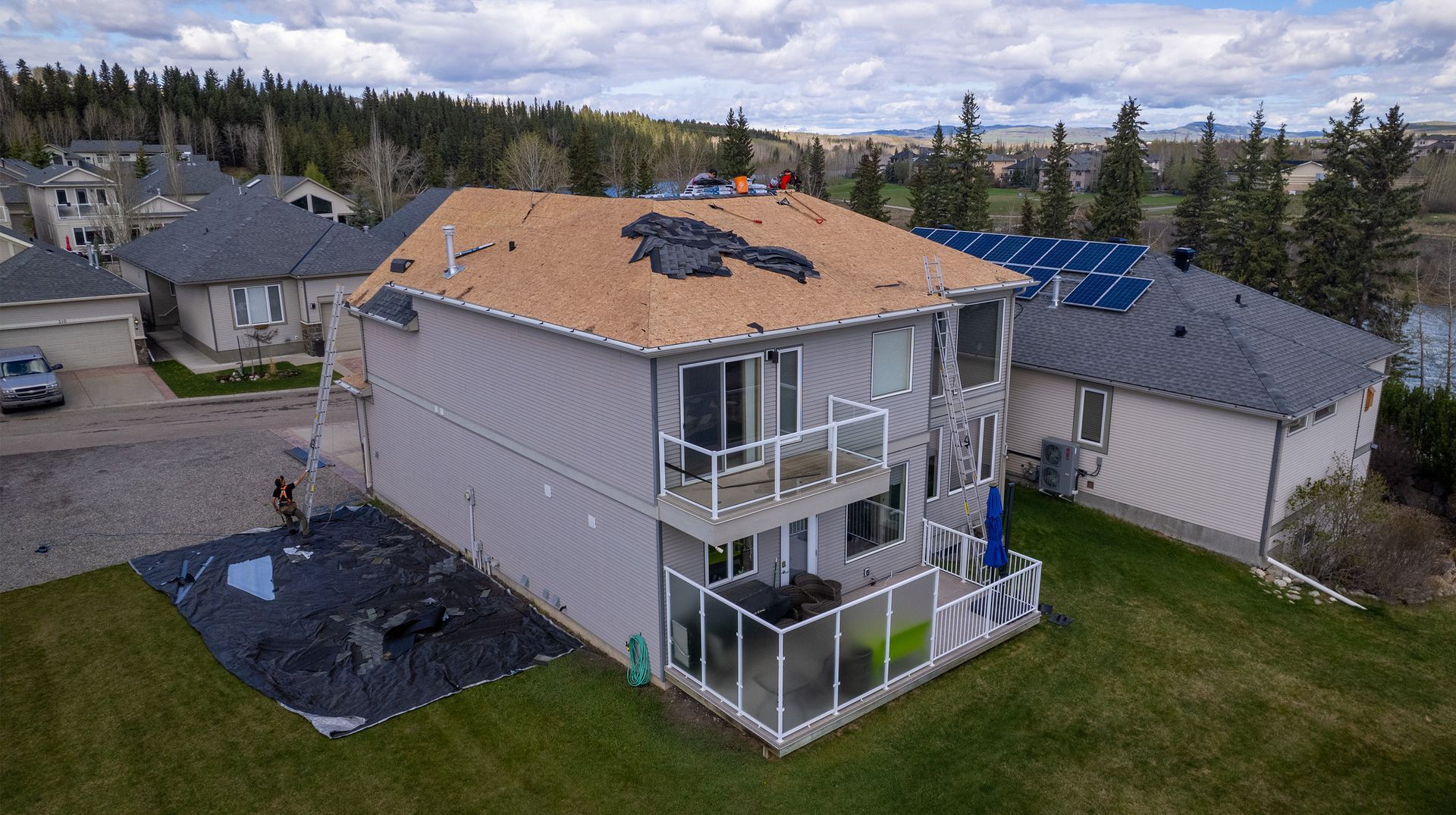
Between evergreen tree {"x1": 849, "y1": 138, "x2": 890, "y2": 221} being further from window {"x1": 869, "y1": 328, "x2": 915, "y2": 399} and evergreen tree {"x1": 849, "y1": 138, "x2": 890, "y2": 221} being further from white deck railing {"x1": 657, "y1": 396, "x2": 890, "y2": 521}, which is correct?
white deck railing {"x1": 657, "y1": 396, "x2": 890, "y2": 521}

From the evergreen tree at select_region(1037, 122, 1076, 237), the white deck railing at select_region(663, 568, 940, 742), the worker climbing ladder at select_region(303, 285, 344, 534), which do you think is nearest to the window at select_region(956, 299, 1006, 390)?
the white deck railing at select_region(663, 568, 940, 742)

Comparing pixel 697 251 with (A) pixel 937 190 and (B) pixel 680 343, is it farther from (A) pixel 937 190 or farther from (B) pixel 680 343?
(A) pixel 937 190

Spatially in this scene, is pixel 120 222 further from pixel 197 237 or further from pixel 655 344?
pixel 655 344

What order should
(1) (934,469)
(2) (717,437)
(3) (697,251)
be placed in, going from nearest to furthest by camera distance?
(2) (717,437) → (3) (697,251) → (1) (934,469)

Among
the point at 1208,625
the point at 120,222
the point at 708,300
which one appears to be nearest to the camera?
the point at 708,300

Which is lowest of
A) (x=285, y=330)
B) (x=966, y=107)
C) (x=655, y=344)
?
(x=285, y=330)

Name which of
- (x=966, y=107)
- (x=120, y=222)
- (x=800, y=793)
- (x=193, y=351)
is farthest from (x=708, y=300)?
(x=120, y=222)

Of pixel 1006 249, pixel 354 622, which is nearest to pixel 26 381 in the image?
pixel 354 622
